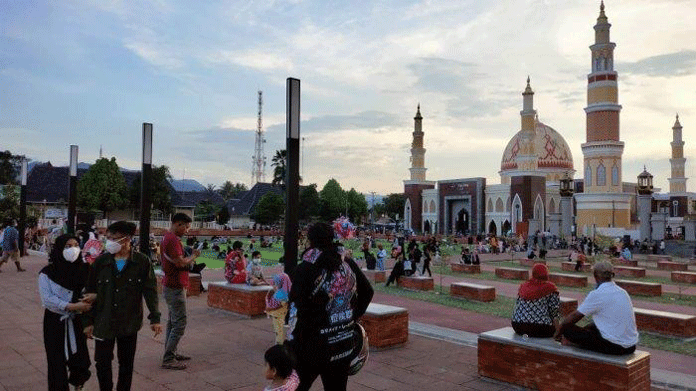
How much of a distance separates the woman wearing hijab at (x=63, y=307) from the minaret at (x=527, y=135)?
5729 cm

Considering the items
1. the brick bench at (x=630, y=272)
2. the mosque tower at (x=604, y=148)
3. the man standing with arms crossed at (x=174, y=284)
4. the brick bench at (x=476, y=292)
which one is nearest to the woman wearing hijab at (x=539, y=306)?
the man standing with arms crossed at (x=174, y=284)

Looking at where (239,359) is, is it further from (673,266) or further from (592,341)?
(673,266)

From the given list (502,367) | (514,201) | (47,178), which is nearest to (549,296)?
(502,367)

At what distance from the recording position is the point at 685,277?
19.1 meters

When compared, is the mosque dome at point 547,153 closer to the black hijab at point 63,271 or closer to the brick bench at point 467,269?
the brick bench at point 467,269

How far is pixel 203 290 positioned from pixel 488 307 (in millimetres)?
6997

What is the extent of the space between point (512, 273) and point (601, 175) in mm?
37382

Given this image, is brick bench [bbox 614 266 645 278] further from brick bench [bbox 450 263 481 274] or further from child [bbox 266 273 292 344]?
child [bbox 266 273 292 344]

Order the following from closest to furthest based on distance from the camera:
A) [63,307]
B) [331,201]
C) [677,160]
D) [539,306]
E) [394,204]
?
[63,307], [539,306], [677,160], [331,201], [394,204]

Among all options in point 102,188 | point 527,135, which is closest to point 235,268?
point 102,188

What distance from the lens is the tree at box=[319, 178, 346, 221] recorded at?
74.2m

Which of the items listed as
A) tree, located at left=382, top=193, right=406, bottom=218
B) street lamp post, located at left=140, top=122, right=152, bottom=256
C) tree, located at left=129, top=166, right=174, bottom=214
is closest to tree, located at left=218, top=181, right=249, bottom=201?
tree, located at left=382, top=193, right=406, bottom=218

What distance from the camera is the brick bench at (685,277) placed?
62.3ft

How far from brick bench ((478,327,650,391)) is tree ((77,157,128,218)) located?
51.2 metres
